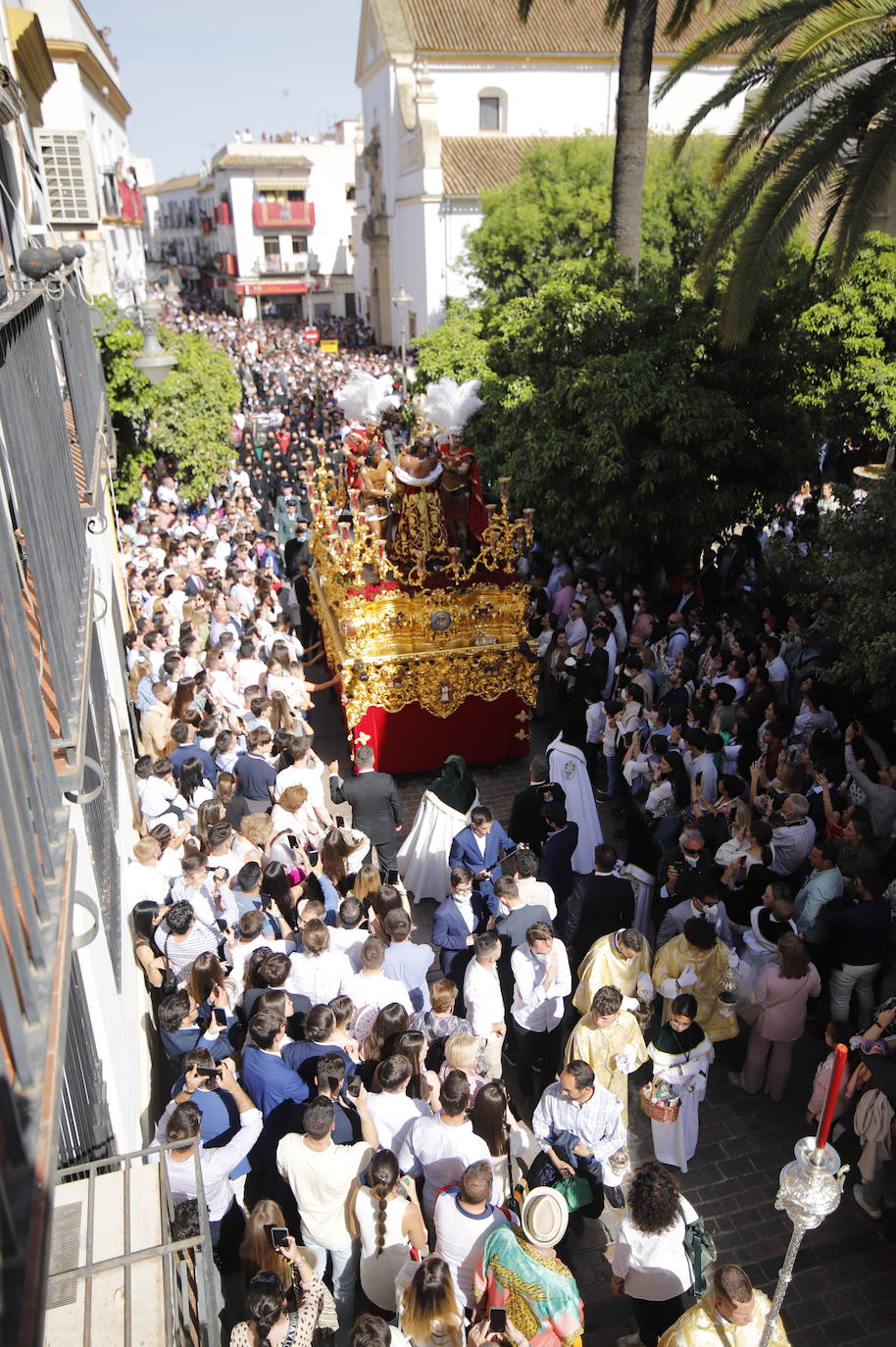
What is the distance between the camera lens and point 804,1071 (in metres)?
6.79

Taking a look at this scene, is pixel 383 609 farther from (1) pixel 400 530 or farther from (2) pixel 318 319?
(2) pixel 318 319

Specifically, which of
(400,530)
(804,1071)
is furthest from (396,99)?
(804,1071)

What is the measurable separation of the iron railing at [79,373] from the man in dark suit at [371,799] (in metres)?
2.94

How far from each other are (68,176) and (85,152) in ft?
1.72

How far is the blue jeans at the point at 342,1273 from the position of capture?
4.67 metres

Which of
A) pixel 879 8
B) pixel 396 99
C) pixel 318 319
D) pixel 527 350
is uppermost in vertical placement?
pixel 396 99

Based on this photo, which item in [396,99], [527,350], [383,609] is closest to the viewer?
[383,609]

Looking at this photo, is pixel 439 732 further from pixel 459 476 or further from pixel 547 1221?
pixel 547 1221

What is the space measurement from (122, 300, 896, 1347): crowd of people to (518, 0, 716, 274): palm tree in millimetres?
7190

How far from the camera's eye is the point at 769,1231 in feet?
18.4

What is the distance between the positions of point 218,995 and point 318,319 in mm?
63380

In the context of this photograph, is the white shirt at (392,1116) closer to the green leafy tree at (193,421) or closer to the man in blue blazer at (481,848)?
the man in blue blazer at (481,848)

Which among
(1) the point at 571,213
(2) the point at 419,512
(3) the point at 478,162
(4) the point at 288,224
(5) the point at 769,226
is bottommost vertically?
(2) the point at 419,512

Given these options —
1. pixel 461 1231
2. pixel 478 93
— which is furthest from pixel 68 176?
pixel 478 93
